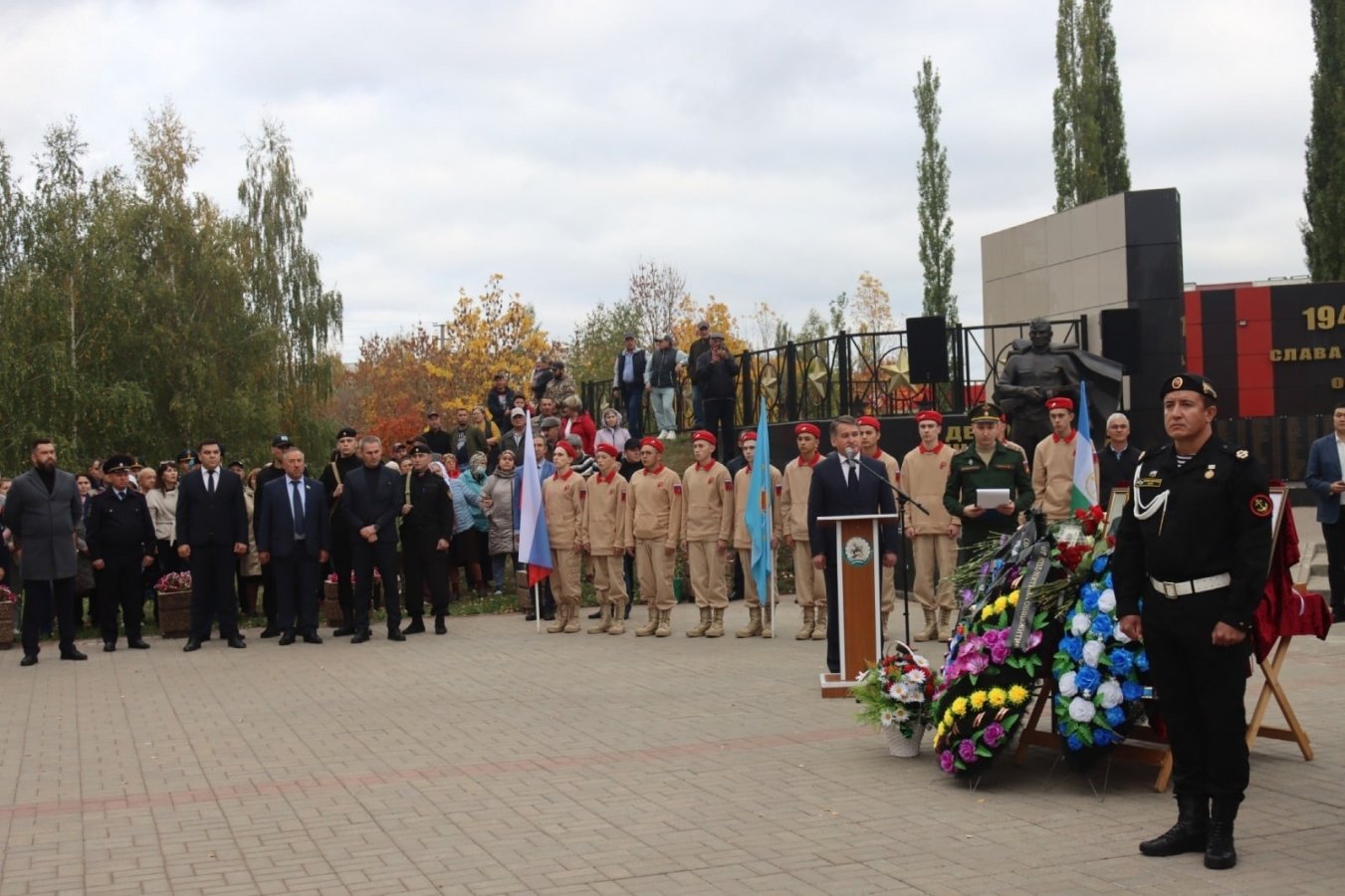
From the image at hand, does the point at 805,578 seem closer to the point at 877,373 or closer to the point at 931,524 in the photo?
the point at 931,524

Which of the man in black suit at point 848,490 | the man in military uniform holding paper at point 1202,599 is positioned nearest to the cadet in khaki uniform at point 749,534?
the man in black suit at point 848,490

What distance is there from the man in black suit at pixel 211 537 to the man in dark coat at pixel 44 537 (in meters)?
1.13

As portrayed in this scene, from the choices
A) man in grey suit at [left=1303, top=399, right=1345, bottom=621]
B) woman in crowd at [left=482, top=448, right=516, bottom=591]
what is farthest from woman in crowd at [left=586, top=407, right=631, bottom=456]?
man in grey suit at [left=1303, top=399, right=1345, bottom=621]

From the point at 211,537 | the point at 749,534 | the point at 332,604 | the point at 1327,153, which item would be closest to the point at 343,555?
the point at 332,604

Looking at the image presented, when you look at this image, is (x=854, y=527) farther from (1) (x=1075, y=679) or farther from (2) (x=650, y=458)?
(2) (x=650, y=458)

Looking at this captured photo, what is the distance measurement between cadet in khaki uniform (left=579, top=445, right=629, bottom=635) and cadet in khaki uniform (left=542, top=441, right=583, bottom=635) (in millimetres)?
146

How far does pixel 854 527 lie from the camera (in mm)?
10555

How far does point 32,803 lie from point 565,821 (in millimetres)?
3001

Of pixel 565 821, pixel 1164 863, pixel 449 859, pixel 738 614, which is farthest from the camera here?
pixel 738 614

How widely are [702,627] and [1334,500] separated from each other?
605 centimetres

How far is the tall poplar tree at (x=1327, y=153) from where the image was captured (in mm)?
37094

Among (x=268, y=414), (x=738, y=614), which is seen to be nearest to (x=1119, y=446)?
(x=738, y=614)

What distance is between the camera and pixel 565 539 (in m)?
15.6

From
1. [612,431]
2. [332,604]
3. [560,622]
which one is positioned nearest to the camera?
[560,622]
